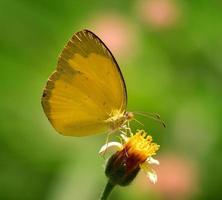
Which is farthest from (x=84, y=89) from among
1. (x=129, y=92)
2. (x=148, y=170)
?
(x=129, y=92)

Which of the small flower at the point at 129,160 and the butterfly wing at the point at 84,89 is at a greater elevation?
the butterfly wing at the point at 84,89

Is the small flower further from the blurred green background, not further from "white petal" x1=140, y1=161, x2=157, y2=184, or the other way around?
the blurred green background

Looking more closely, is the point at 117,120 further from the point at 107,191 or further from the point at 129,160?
the point at 107,191

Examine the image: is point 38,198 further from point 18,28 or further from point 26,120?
point 18,28

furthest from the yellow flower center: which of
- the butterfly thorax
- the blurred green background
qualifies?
the blurred green background

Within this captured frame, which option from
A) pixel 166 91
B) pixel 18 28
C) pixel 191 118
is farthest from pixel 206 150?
pixel 18 28

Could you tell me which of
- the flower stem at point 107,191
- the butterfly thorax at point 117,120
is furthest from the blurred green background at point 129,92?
the flower stem at point 107,191

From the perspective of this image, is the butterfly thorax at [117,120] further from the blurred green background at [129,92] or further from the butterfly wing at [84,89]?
the blurred green background at [129,92]
